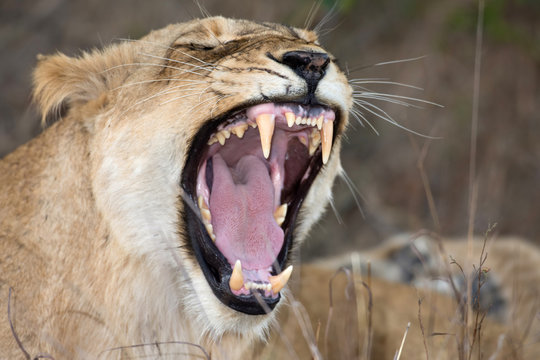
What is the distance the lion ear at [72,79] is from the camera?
7.19 ft

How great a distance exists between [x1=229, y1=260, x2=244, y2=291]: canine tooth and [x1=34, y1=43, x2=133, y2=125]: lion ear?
70cm

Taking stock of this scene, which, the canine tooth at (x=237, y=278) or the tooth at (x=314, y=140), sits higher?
the tooth at (x=314, y=140)

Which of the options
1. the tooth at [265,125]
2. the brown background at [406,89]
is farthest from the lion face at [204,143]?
the brown background at [406,89]

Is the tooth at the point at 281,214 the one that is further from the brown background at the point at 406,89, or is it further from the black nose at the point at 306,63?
the brown background at the point at 406,89

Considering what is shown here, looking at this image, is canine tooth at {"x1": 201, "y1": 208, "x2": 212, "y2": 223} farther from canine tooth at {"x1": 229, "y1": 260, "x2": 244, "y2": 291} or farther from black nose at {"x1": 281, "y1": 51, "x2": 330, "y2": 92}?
black nose at {"x1": 281, "y1": 51, "x2": 330, "y2": 92}

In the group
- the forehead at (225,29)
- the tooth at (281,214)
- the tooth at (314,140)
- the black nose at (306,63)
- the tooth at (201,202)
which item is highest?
the forehead at (225,29)

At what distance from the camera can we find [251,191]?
7.65 ft

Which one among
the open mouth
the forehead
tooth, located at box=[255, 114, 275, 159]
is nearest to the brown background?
the open mouth

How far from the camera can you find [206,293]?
1.99 m

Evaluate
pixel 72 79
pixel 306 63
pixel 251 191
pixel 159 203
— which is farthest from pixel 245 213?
pixel 72 79

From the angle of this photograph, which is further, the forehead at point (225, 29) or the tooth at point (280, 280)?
the forehead at point (225, 29)

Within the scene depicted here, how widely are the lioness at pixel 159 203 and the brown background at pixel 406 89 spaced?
3144 mm

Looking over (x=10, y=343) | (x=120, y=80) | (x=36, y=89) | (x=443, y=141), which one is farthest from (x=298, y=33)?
(x=443, y=141)

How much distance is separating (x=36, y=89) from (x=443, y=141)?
398cm
